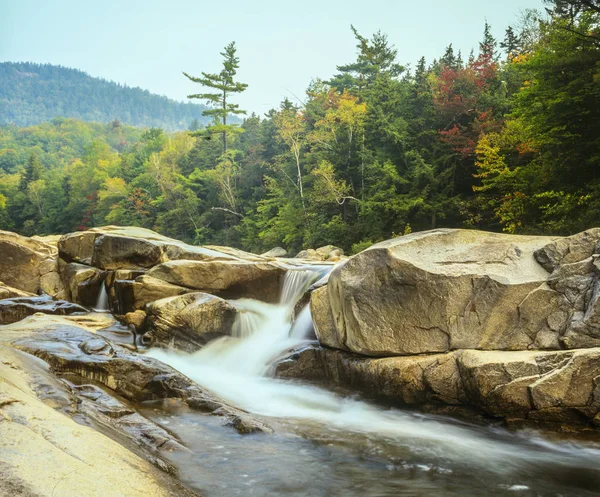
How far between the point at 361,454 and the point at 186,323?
6.00m

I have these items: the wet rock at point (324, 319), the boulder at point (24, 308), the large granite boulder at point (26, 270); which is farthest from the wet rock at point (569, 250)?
the large granite boulder at point (26, 270)

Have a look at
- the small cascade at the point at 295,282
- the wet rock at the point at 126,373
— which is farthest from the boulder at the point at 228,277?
the wet rock at the point at 126,373

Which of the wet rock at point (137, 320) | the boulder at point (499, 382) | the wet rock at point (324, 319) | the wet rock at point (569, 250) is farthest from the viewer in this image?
the wet rock at point (137, 320)

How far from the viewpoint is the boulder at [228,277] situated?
43.0 ft

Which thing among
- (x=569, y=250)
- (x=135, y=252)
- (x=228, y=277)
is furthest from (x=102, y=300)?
(x=569, y=250)

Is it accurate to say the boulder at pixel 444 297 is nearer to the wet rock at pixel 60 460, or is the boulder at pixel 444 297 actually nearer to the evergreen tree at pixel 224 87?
the wet rock at pixel 60 460

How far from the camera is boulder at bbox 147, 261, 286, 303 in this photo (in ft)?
43.0

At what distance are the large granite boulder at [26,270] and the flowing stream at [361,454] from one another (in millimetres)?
11335

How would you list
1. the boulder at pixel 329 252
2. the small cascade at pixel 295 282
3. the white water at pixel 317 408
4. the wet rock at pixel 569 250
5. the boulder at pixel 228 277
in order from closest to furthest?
the white water at pixel 317 408, the wet rock at pixel 569 250, the boulder at pixel 228 277, the small cascade at pixel 295 282, the boulder at pixel 329 252

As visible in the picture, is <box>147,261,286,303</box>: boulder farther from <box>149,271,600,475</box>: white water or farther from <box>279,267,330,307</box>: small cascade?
<box>149,271,600,475</box>: white water

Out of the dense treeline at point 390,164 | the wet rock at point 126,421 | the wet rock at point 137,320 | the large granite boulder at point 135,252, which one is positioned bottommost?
the wet rock at point 137,320

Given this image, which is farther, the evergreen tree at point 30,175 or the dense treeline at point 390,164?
the evergreen tree at point 30,175

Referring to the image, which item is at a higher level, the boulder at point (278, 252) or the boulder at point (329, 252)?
the boulder at point (329, 252)

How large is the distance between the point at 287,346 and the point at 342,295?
99.7 inches
